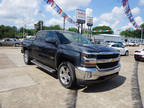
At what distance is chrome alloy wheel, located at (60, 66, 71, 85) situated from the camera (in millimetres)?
3621

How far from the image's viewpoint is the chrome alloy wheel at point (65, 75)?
3621 mm

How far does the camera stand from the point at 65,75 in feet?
12.2

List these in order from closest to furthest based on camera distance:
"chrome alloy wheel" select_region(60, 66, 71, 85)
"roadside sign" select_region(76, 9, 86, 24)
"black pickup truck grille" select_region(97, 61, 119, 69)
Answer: "black pickup truck grille" select_region(97, 61, 119, 69), "chrome alloy wheel" select_region(60, 66, 71, 85), "roadside sign" select_region(76, 9, 86, 24)

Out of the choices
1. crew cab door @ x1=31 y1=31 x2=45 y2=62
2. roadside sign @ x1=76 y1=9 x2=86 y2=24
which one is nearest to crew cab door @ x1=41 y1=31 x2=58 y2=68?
crew cab door @ x1=31 y1=31 x2=45 y2=62

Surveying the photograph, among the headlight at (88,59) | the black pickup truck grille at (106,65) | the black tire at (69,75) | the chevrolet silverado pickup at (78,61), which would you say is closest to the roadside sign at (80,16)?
the chevrolet silverado pickup at (78,61)

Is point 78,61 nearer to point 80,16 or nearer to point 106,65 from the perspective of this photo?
point 106,65

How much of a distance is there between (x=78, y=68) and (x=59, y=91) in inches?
37.6

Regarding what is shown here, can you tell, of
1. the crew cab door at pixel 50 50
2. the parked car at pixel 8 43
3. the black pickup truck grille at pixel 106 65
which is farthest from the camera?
the parked car at pixel 8 43

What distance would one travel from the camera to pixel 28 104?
2.68 m

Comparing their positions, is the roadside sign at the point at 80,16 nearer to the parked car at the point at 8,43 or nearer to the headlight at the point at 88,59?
the parked car at the point at 8,43

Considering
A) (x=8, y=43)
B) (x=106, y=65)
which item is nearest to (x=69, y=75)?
(x=106, y=65)

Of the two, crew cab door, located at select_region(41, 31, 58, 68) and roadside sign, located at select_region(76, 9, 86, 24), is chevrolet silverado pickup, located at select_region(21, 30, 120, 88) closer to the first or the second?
crew cab door, located at select_region(41, 31, 58, 68)

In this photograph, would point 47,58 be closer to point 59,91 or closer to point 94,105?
point 59,91

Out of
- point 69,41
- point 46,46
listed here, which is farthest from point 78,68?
point 46,46
